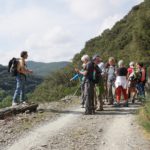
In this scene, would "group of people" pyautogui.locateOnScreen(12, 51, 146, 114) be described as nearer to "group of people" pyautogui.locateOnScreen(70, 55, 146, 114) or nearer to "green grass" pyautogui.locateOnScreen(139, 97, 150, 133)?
"group of people" pyautogui.locateOnScreen(70, 55, 146, 114)

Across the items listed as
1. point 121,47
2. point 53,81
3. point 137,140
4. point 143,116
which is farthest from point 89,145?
point 121,47

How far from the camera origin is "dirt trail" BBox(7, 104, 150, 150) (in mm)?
10789

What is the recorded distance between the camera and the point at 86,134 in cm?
1218

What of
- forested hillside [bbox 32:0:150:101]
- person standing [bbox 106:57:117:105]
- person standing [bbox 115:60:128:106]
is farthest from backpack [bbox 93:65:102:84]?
forested hillside [bbox 32:0:150:101]

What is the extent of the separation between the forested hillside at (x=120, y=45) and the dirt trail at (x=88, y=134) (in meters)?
27.0

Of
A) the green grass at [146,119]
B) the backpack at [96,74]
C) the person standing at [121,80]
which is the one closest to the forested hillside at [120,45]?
the person standing at [121,80]

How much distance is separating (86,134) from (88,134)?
0.05m

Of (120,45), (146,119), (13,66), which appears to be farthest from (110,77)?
(120,45)

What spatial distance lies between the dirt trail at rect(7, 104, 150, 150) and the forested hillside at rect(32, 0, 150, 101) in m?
27.0

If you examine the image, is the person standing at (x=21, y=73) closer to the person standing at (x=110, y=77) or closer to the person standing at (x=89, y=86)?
the person standing at (x=89, y=86)

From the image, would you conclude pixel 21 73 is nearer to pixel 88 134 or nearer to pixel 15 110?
pixel 15 110

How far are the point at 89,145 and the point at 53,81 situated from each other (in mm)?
58861

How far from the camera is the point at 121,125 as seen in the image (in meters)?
13.4

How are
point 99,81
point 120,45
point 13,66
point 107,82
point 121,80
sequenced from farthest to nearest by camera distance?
1. point 120,45
2. point 107,82
3. point 121,80
4. point 99,81
5. point 13,66
